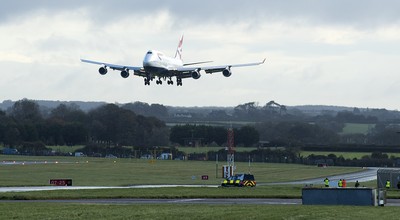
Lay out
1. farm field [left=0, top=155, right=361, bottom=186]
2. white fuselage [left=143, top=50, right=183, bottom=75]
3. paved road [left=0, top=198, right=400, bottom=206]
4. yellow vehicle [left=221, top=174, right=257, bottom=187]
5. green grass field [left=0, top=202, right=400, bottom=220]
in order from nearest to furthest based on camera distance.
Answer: green grass field [left=0, top=202, right=400, bottom=220] → paved road [left=0, top=198, right=400, bottom=206] → yellow vehicle [left=221, top=174, right=257, bottom=187] → farm field [left=0, top=155, right=361, bottom=186] → white fuselage [left=143, top=50, right=183, bottom=75]

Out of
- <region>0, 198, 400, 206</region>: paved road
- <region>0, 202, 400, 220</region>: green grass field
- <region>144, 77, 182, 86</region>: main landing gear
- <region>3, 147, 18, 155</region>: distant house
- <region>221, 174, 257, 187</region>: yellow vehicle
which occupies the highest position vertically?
<region>144, 77, 182, 86</region>: main landing gear

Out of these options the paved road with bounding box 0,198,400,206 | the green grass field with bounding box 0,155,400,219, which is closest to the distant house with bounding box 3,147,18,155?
the green grass field with bounding box 0,155,400,219

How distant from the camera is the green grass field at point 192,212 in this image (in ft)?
158

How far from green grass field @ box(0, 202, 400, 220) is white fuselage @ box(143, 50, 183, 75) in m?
60.5

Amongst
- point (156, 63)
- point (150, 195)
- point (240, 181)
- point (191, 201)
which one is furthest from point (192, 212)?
point (156, 63)

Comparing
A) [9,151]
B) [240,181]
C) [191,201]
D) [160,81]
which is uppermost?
[160,81]

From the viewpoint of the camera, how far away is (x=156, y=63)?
11762 centimetres

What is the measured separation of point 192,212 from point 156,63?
2659 inches

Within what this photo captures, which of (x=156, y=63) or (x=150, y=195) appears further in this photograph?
(x=156, y=63)

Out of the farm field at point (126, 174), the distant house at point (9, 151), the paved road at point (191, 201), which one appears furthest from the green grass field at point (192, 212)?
the distant house at point (9, 151)

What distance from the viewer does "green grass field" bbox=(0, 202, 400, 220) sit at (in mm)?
48188

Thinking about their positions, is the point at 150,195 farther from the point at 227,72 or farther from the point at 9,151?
the point at 9,151

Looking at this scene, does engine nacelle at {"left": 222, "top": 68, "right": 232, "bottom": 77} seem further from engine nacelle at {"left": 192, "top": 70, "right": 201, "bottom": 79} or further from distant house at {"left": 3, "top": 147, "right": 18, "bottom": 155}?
distant house at {"left": 3, "top": 147, "right": 18, "bottom": 155}

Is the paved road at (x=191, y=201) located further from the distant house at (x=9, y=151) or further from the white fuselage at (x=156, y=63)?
the distant house at (x=9, y=151)
